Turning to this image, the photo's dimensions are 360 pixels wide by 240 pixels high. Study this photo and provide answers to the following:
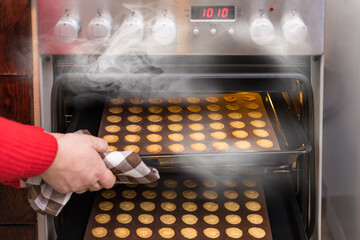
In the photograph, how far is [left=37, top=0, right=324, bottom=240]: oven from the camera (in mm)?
1090

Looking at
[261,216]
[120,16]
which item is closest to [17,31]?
[120,16]

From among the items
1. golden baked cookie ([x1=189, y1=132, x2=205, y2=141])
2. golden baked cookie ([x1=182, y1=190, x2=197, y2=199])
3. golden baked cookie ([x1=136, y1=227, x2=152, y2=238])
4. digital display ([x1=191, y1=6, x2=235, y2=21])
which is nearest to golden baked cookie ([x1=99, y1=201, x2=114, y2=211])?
golden baked cookie ([x1=136, y1=227, x2=152, y2=238])

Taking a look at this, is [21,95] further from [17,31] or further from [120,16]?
[120,16]

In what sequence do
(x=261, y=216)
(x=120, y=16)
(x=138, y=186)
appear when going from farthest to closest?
1. (x=138, y=186)
2. (x=261, y=216)
3. (x=120, y=16)

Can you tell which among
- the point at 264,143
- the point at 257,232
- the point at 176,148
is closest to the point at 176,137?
the point at 176,148

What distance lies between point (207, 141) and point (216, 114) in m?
0.14

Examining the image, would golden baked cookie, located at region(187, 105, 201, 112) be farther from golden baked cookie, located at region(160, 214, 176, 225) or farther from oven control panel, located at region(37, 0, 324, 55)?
golden baked cookie, located at region(160, 214, 176, 225)

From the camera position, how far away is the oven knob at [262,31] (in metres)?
1.06

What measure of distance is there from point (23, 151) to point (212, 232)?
57 centimetres

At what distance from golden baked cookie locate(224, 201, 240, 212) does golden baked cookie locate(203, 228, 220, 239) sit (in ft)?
0.33

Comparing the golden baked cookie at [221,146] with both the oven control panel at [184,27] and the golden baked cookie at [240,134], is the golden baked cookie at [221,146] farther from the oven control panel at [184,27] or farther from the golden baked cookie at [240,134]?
the oven control panel at [184,27]

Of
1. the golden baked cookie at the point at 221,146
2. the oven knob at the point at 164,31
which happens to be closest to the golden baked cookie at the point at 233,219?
the golden baked cookie at the point at 221,146

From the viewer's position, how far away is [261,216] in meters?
1.21

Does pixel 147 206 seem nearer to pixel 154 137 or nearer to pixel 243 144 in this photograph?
pixel 154 137
